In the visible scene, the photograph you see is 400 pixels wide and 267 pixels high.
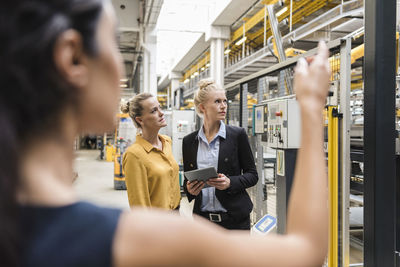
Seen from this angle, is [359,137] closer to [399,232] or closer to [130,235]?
[399,232]

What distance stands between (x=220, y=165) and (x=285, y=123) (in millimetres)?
1018

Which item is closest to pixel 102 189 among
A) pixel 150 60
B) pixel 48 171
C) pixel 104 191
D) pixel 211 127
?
pixel 104 191

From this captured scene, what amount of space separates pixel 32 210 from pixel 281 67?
3.71 metres

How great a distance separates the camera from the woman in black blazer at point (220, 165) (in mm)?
2641

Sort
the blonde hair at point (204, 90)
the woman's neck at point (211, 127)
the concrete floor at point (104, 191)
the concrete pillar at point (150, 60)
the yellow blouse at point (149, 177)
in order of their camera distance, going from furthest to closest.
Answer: the concrete pillar at point (150, 60) < the concrete floor at point (104, 191) < the blonde hair at point (204, 90) < the woman's neck at point (211, 127) < the yellow blouse at point (149, 177)

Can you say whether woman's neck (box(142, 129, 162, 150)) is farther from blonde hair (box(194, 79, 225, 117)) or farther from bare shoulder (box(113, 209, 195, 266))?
bare shoulder (box(113, 209, 195, 266))

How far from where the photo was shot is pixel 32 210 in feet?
1.78

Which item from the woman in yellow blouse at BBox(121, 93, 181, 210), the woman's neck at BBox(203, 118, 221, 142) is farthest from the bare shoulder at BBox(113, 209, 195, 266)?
the woman's neck at BBox(203, 118, 221, 142)

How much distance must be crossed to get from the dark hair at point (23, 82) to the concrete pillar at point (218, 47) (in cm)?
1127

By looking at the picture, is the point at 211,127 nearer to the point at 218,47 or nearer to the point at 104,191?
the point at 104,191

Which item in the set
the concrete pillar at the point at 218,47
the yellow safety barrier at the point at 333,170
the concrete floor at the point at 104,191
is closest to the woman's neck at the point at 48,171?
the yellow safety barrier at the point at 333,170

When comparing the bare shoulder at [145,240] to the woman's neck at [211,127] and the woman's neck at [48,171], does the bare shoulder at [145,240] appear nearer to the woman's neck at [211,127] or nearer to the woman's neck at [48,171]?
the woman's neck at [48,171]

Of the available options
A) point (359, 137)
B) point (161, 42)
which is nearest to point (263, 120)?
point (359, 137)

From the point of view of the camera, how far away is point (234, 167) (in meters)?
2.77
